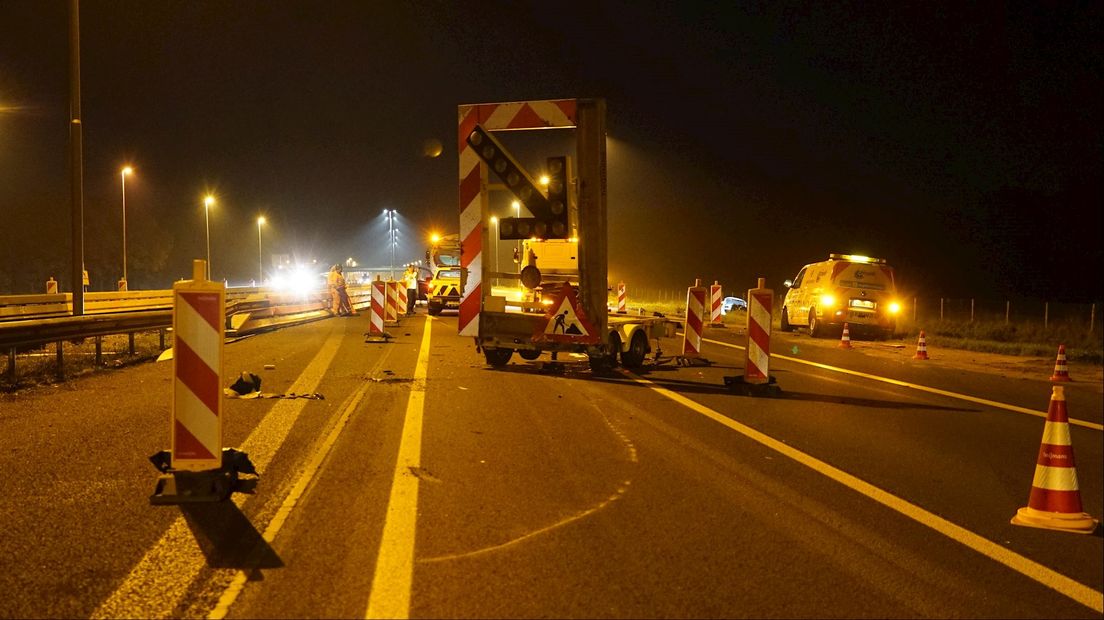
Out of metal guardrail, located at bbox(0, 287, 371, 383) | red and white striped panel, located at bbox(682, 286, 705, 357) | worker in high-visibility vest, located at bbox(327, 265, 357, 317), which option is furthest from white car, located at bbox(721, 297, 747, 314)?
red and white striped panel, located at bbox(682, 286, 705, 357)

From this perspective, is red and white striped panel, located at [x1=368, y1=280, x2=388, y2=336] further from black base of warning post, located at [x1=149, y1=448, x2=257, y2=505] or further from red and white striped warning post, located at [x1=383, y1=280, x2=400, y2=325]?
black base of warning post, located at [x1=149, y1=448, x2=257, y2=505]

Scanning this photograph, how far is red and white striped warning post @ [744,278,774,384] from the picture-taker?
499 inches

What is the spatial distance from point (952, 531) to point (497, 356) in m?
10.2

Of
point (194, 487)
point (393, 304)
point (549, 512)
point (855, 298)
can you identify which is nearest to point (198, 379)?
point (194, 487)

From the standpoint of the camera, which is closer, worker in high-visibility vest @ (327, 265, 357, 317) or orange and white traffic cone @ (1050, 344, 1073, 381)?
orange and white traffic cone @ (1050, 344, 1073, 381)

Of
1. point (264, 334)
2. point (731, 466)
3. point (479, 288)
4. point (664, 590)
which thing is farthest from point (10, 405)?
point (264, 334)

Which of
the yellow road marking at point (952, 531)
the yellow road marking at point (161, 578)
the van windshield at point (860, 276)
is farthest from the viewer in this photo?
the van windshield at point (860, 276)

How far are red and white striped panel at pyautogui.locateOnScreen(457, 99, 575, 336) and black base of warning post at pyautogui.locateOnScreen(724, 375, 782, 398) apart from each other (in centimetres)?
379

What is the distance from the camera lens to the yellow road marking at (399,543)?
179 inches

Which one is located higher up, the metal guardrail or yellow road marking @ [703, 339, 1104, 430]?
the metal guardrail

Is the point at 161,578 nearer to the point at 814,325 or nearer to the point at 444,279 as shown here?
the point at 814,325

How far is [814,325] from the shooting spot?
90.6 ft

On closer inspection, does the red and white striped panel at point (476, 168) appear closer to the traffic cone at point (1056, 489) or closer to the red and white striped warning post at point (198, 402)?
the red and white striped warning post at point (198, 402)

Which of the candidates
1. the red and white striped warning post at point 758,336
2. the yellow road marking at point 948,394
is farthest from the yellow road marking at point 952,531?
the yellow road marking at point 948,394
